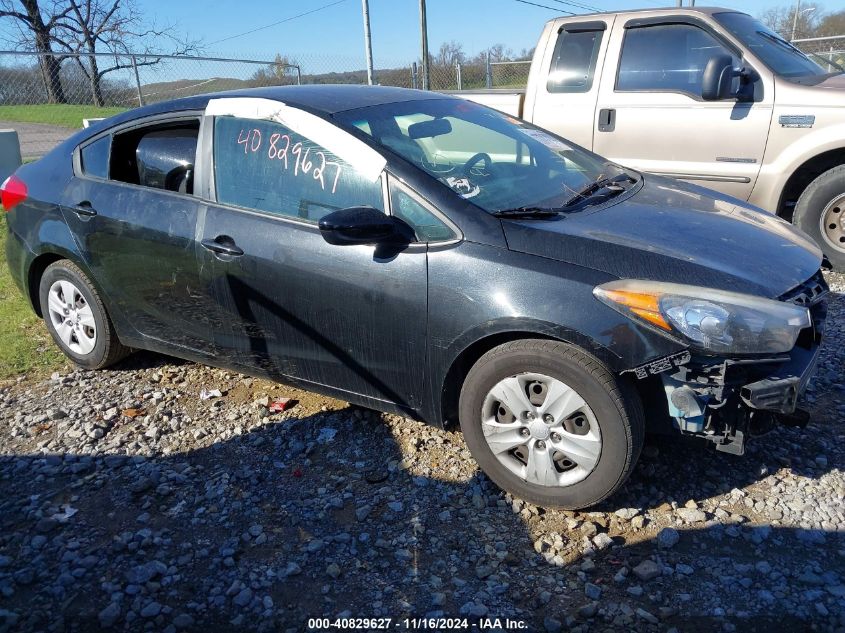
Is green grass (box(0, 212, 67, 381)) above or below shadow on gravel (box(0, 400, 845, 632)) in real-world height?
above

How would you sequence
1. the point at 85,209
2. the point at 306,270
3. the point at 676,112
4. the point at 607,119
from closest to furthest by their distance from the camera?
1. the point at 306,270
2. the point at 85,209
3. the point at 676,112
4. the point at 607,119

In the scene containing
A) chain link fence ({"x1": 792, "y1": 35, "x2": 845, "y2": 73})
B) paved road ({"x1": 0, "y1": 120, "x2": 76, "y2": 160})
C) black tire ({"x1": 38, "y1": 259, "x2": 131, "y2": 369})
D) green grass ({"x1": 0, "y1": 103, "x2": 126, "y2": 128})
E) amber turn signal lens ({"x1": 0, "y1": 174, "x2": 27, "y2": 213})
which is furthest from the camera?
green grass ({"x1": 0, "y1": 103, "x2": 126, "y2": 128})

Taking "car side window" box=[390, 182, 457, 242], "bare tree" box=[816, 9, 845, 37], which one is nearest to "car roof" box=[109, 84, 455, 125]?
Answer: "car side window" box=[390, 182, 457, 242]

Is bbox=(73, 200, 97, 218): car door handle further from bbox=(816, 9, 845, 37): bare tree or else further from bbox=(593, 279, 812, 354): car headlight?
bbox=(816, 9, 845, 37): bare tree

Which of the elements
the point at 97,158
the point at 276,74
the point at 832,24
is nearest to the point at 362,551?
the point at 97,158

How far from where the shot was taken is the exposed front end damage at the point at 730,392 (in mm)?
2699

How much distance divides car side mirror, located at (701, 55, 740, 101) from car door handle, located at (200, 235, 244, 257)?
409cm

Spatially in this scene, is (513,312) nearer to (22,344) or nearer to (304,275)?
(304,275)

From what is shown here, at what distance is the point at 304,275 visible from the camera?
3.35 metres

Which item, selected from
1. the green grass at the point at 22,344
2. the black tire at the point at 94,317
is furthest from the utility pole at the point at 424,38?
the black tire at the point at 94,317

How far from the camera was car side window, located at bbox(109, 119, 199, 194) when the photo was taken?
389cm

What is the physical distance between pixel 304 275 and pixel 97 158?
1814 mm

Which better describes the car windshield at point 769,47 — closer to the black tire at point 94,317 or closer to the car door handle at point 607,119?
the car door handle at point 607,119

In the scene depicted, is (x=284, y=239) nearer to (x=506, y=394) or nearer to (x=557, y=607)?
(x=506, y=394)
